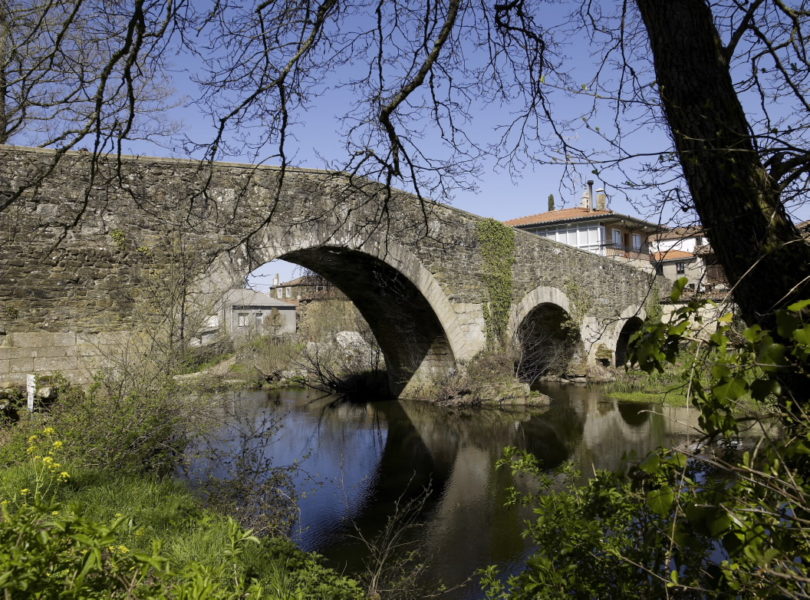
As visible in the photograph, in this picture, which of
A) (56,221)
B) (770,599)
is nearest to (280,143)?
(770,599)

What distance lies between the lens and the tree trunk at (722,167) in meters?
1.91

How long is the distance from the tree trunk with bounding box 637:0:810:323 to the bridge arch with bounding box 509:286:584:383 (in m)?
11.3

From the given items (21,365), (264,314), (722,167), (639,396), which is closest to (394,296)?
(639,396)

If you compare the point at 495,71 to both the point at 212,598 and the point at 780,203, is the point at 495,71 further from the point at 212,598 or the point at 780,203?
the point at 212,598

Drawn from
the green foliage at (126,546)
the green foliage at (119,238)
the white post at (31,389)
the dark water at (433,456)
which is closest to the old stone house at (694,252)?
the dark water at (433,456)

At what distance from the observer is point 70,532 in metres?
1.42

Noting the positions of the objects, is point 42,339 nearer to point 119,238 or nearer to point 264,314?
point 119,238

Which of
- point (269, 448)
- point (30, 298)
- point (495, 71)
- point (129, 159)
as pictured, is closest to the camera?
point (495, 71)

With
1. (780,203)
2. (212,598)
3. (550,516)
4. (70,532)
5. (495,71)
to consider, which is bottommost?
(550,516)

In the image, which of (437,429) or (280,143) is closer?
(280,143)

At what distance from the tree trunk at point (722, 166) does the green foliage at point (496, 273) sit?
1041 centimetres

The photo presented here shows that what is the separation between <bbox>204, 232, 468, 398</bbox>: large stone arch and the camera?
347 inches

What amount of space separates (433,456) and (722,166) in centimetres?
721

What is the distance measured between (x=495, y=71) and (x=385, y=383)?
10861mm
